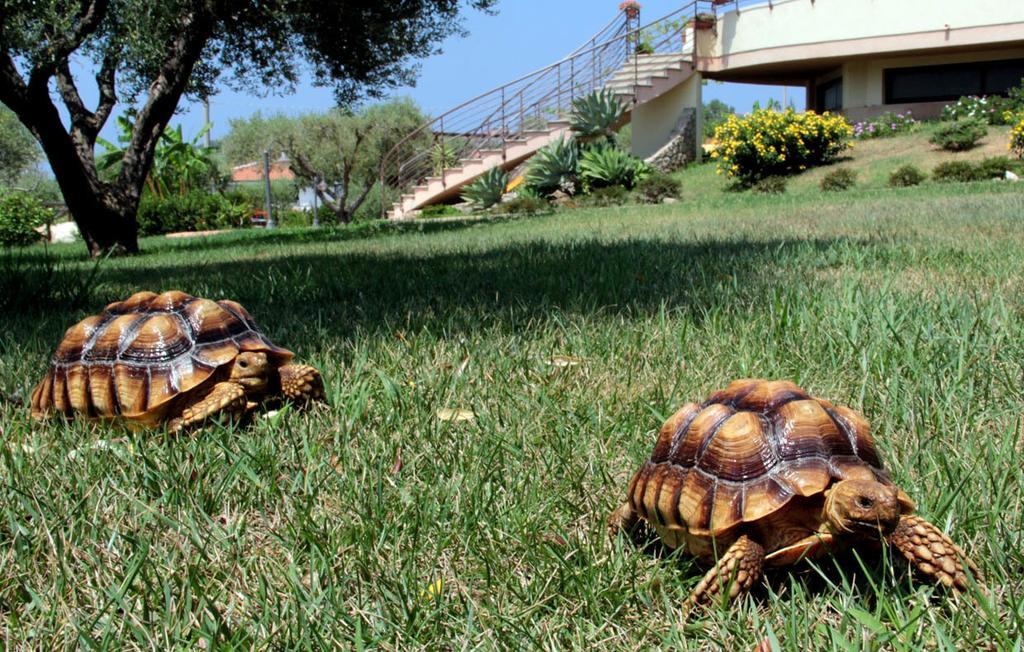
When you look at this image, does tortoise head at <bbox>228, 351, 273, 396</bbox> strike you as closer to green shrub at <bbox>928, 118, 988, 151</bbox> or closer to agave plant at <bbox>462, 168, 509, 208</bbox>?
green shrub at <bbox>928, 118, 988, 151</bbox>

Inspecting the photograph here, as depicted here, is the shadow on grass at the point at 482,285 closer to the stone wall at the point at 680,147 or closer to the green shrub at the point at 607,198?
the green shrub at the point at 607,198

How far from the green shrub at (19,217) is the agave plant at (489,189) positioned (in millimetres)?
14747

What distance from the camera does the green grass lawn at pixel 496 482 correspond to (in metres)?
1.56

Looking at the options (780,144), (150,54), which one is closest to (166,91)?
(150,54)

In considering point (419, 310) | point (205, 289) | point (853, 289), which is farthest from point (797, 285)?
point (205, 289)

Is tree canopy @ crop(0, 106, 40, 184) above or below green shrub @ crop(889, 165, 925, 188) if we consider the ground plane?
above

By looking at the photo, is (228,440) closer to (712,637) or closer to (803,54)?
(712,637)

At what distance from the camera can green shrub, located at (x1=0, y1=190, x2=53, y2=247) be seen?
88.4 feet

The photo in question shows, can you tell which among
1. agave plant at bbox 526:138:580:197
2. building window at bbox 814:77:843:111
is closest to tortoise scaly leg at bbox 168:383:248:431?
agave plant at bbox 526:138:580:197

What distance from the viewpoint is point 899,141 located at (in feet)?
78.5

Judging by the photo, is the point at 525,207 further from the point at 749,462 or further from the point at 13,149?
the point at 13,149

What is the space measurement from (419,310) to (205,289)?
216 centimetres

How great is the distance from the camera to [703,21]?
95.0 feet

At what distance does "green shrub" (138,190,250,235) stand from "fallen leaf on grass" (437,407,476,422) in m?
32.6
